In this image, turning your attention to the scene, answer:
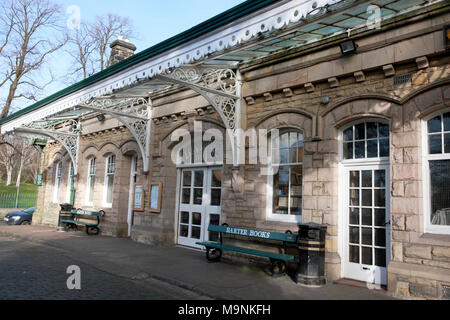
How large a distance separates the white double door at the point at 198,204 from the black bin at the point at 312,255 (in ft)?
10.9

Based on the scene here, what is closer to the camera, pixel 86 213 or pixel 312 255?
pixel 312 255

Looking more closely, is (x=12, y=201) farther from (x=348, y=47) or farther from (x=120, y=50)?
(x=348, y=47)

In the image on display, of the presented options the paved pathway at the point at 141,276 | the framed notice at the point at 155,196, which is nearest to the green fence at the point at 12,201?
the paved pathway at the point at 141,276

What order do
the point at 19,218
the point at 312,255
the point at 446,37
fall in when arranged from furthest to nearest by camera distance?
the point at 19,218, the point at 312,255, the point at 446,37

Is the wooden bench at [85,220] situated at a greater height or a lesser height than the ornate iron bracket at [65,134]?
lesser

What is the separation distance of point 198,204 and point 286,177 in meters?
3.19

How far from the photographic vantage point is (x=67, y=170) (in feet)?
53.1

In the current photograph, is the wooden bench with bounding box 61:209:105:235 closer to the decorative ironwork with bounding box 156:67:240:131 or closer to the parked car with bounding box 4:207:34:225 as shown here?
the parked car with bounding box 4:207:34:225

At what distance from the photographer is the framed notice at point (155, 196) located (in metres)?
10.5

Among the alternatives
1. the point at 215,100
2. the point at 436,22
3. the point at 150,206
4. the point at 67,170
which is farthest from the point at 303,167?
the point at 67,170

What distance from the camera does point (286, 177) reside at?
780 cm

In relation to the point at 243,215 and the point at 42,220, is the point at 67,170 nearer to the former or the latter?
the point at 42,220

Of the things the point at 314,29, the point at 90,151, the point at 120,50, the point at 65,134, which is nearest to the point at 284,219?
the point at 314,29

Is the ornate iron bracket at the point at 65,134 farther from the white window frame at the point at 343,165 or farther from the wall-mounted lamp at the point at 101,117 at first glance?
the white window frame at the point at 343,165
